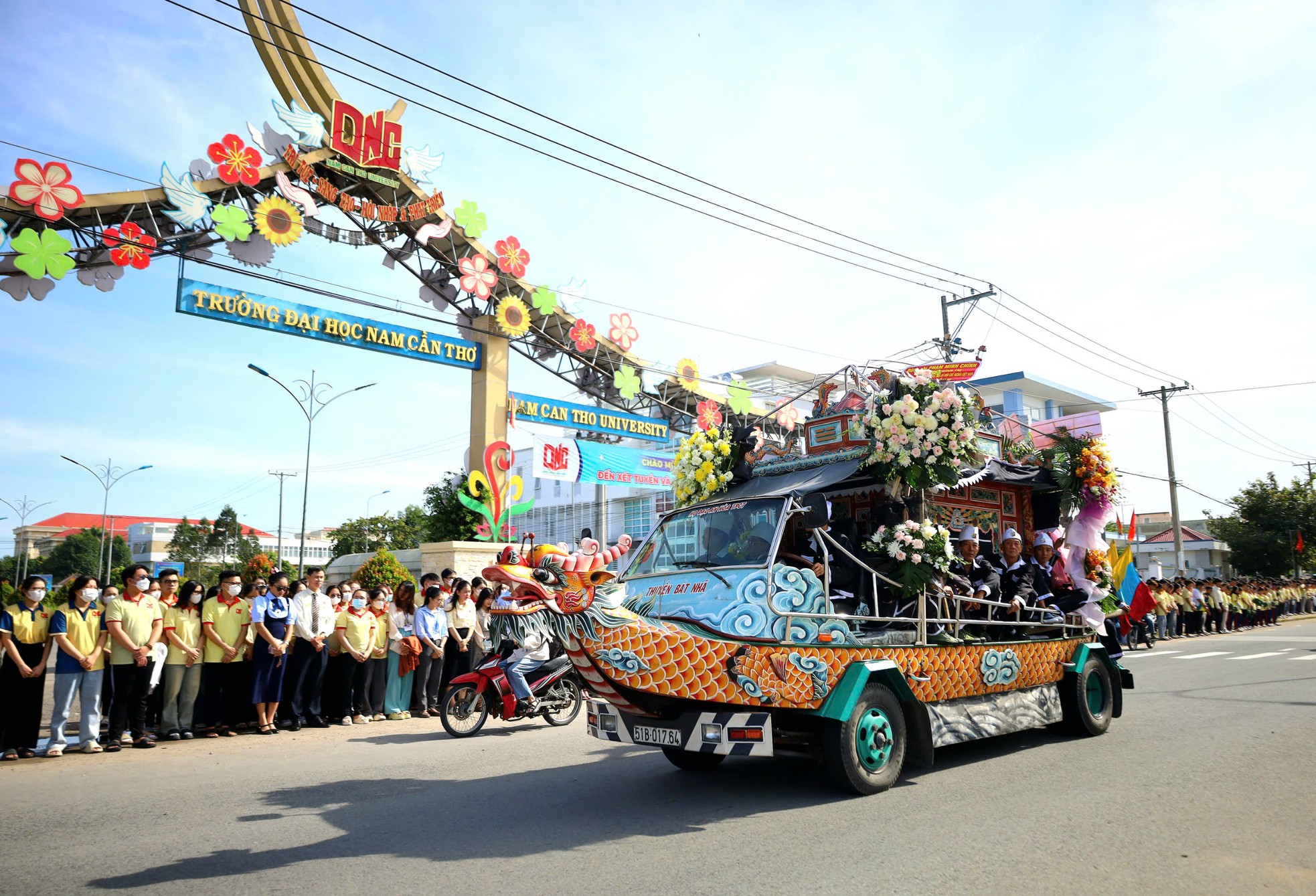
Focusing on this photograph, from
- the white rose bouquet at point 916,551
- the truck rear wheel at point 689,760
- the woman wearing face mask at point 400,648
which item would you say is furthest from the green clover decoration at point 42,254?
the white rose bouquet at point 916,551

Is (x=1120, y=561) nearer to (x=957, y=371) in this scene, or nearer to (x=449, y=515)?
(x=957, y=371)

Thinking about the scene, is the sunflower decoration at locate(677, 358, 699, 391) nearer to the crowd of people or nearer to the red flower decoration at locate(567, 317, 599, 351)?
the red flower decoration at locate(567, 317, 599, 351)

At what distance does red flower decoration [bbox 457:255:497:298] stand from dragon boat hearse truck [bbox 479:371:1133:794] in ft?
40.0

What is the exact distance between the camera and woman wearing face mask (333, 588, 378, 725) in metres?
11.2

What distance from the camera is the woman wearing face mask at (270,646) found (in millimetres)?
10383

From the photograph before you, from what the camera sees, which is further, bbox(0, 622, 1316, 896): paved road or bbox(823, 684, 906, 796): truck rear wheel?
bbox(823, 684, 906, 796): truck rear wheel

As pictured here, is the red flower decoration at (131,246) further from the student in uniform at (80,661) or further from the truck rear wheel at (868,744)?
the truck rear wheel at (868,744)

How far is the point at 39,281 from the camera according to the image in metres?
14.6

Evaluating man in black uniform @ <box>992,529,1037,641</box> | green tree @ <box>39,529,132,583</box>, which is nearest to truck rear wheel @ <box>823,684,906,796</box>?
man in black uniform @ <box>992,529,1037,641</box>

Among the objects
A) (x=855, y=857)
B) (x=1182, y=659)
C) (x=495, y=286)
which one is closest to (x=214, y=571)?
(x=495, y=286)

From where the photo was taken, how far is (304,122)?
1695 cm

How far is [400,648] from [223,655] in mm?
2266

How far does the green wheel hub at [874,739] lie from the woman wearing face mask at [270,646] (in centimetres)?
738

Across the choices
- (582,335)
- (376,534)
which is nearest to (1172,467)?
(582,335)
